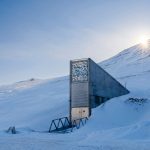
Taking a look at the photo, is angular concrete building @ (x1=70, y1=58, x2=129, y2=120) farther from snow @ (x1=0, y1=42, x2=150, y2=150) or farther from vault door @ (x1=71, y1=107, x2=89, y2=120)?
snow @ (x1=0, y1=42, x2=150, y2=150)

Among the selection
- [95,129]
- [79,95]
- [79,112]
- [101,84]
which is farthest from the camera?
[101,84]

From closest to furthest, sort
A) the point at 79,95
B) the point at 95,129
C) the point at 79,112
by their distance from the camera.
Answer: the point at 95,129 < the point at 79,112 < the point at 79,95

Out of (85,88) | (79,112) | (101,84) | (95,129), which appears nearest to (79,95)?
(85,88)

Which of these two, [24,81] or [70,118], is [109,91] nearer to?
[70,118]

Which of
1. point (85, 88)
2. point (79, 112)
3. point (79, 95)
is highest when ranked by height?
point (85, 88)

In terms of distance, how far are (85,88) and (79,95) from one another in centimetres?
97

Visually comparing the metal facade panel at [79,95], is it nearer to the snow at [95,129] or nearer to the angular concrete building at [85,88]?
the angular concrete building at [85,88]

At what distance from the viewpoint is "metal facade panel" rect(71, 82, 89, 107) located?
34125mm

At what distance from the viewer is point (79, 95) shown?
3466 cm

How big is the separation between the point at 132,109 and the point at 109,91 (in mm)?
3925

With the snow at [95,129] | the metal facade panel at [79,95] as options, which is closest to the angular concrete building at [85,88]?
the metal facade panel at [79,95]

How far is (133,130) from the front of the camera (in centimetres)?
1983

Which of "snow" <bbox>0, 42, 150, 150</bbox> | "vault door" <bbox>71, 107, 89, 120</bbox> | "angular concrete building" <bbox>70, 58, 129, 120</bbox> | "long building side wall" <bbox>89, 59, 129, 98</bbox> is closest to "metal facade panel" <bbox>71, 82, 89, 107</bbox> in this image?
"angular concrete building" <bbox>70, 58, 129, 120</bbox>

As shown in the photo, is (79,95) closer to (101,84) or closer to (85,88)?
(85,88)
